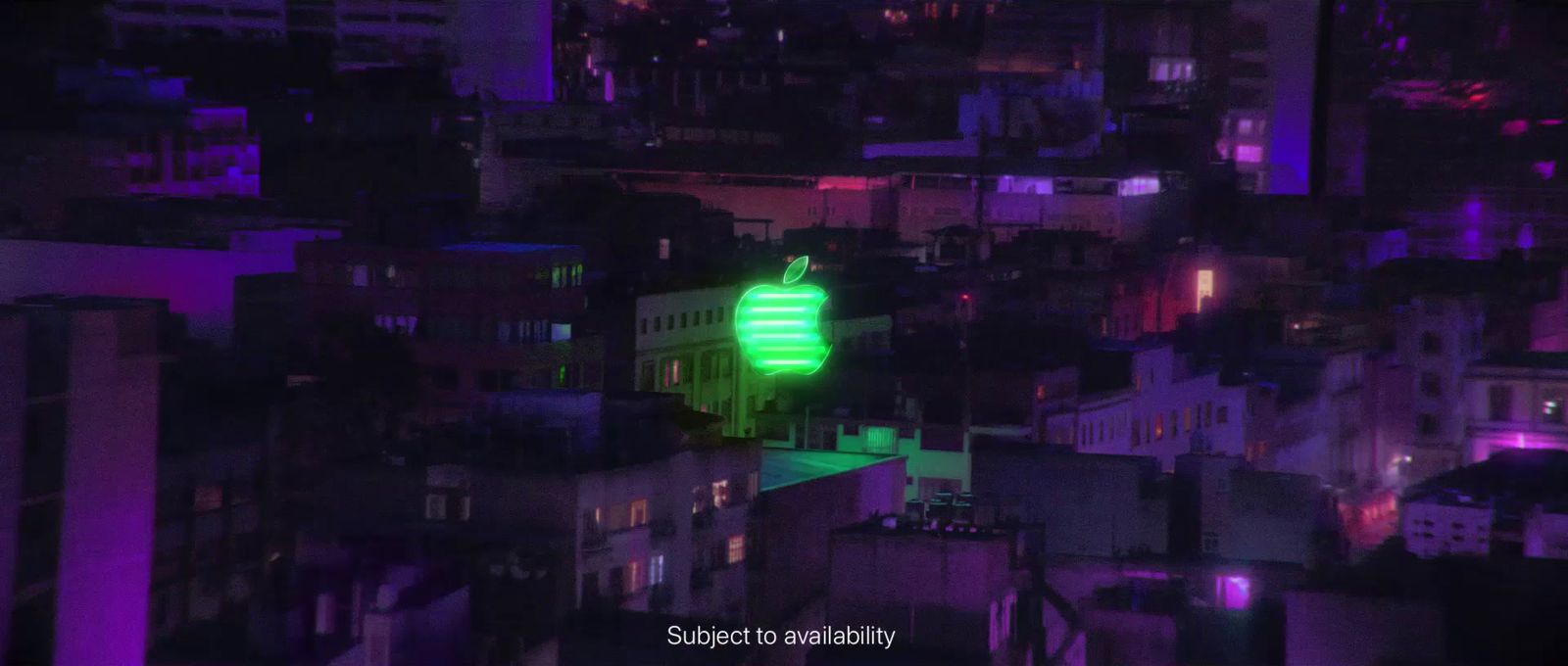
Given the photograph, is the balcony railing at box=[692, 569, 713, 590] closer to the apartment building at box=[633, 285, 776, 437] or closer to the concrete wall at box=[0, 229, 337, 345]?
the apartment building at box=[633, 285, 776, 437]

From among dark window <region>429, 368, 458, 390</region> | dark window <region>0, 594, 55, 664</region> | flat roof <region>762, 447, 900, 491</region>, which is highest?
dark window <region>429, 368, 458, 390</region>

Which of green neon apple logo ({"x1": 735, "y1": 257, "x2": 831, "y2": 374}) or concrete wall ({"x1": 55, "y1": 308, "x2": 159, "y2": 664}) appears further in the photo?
green neon apple logo ({"x1": 735, "y1": 257, "x2": 831, "y2": 374})

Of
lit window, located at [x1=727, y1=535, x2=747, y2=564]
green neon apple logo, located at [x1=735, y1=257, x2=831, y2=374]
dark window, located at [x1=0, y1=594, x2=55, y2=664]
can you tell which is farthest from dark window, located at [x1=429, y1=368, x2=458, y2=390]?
dark window, located at [x1=0, y1=594, x2=55, y2=664]

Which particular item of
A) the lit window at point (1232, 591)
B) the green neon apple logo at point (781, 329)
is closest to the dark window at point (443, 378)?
the green neon apple logo at point (781, 329)

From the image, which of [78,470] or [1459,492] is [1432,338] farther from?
[78,470]

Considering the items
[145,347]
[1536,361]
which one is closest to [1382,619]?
[145,347]
